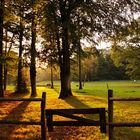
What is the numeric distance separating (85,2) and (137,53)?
143 ft

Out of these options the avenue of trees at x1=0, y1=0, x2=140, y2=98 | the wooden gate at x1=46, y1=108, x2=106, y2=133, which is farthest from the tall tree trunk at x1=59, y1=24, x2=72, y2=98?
the wooden gate at x1=46, y1=108, x2=106, y2=133

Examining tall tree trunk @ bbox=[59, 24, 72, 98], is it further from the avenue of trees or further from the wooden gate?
the wooden gate

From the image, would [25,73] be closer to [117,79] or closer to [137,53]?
[137,53]

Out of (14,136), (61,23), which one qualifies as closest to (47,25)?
(61,23)

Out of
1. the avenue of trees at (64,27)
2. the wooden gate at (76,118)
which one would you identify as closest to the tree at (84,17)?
the avenue of trees at (64,27)

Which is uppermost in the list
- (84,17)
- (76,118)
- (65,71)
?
(84,17)

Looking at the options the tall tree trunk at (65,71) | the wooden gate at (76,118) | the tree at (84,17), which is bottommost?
the wooden gate at (76,118)

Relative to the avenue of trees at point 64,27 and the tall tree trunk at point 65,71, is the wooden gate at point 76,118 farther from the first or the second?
the tall tree trunk at point 65,71

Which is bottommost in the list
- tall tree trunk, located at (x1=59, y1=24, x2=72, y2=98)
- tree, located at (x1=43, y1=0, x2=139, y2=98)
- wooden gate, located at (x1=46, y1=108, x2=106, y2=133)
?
wooden gate, located at (x1=46, y1=108, x2=106, y2=133)

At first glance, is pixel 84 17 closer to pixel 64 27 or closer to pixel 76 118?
pixel 64 27

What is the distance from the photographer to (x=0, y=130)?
16312 millimetres

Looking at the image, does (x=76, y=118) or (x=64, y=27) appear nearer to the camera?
(x=76, y=118)

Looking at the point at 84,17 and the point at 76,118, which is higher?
the point at 84,17

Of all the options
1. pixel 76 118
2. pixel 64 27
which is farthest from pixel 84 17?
pixel 76 118
